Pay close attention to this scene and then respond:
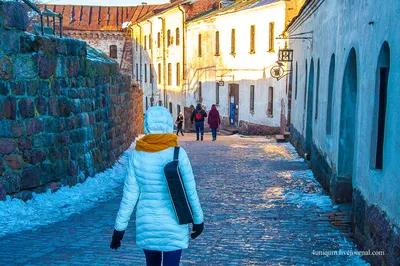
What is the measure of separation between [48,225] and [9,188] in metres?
0.86

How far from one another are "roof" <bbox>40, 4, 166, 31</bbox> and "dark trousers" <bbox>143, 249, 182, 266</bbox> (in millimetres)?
43314

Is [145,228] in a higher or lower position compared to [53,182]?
higher

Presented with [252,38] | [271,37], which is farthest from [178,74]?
[271,37]

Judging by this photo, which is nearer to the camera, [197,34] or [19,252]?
[19,252]

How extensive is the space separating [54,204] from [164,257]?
153 inches

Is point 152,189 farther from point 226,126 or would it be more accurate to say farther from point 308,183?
point 226,126

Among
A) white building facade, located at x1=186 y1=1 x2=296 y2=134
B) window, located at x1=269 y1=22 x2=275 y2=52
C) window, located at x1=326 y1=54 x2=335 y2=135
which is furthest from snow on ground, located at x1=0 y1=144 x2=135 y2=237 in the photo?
window, located at x1=269 y1=22 x2=275 y2=52

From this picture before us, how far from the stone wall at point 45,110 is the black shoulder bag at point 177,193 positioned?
3762mm

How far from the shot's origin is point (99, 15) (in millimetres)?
46844

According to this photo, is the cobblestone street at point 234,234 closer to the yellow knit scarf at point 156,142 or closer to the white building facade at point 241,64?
the yellow knit scarf at point 156,142

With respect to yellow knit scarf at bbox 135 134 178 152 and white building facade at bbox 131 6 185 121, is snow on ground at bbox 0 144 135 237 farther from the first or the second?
white building facade at bbox 131 6 185 121

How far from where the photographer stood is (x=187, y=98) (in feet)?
108

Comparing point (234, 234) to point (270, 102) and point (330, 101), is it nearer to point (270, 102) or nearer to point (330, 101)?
point (330, 101)

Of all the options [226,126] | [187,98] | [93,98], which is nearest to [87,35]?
[187,98]
